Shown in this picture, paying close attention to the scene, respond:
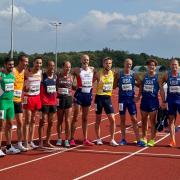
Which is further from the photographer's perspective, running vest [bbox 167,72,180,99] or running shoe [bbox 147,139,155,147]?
running shoe [bbox 147,139,155,147]

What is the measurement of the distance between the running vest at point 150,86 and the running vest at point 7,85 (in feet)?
9.79

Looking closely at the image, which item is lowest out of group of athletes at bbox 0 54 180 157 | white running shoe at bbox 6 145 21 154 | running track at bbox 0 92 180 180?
running track at bbox 0 92 180 180

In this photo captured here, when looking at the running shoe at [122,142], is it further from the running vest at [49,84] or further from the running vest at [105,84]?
the running vest at [49,84]

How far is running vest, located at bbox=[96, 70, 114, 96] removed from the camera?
10000 mm

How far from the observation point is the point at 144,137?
1002 cm

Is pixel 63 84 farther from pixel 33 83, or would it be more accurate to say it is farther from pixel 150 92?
pixel 150 92

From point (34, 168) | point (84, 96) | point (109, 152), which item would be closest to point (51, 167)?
point (34, 168)

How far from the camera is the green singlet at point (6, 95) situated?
8.70 m

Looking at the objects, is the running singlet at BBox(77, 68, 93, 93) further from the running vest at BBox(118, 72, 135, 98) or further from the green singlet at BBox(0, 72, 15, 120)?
the green singlet at BBox(0, 72, 15, 120)

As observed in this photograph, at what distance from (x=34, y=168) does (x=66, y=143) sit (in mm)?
2155

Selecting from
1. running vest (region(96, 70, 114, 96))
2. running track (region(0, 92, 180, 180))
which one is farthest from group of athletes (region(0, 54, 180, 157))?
running track (region(0, 92, 180, 180))

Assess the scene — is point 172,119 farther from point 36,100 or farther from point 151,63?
point 36,100

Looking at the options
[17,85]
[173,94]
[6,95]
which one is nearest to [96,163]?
[6,95]

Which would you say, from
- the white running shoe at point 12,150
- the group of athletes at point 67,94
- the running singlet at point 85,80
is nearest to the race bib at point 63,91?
the group of athletes at point 67,94
